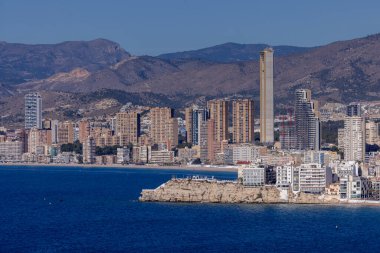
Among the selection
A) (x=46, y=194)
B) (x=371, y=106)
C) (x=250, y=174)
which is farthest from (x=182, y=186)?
(x=371, y=106)

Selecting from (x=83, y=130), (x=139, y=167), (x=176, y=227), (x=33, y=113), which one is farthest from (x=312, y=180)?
(x=33, y=113)

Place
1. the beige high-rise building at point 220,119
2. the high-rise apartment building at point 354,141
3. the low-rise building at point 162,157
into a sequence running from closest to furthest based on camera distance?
the high-rise apartment building at point 354,141 < the low-rise building at point 162,157 < the beige high-rise building at point 220,119

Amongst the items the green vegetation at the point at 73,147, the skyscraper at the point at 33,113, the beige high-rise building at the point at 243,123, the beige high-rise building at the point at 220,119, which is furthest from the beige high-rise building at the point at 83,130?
the skyscraper at the point at 33,113

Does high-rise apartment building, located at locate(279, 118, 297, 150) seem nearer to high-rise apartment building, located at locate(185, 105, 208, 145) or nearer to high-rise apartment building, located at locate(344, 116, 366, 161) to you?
high-rise apartment building, located at locate(185, 105, 208, 145)

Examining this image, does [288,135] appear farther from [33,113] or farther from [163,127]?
[33,113]

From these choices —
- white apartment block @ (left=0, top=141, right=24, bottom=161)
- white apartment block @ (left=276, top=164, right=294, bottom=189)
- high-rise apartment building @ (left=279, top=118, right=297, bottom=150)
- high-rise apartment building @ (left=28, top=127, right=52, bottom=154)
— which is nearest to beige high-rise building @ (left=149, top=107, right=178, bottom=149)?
high-rise apartment building @ (left=28, top=127, right=52, bottom=154)

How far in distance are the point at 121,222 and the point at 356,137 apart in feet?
156

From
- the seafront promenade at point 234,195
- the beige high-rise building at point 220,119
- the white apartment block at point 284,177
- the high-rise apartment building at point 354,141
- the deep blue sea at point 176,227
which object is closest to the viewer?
the deep blue sea at point 176,227

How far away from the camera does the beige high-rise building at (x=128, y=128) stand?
118312 millimetres

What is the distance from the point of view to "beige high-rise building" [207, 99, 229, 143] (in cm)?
11088

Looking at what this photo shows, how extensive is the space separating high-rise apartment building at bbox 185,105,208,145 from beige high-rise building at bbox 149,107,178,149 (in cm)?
159

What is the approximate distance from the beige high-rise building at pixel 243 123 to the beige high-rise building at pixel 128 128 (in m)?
9.60

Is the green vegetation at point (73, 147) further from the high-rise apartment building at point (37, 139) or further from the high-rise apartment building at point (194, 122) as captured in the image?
the high-rise apartment building at point (194, 122)

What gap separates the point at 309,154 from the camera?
83.1 meters
